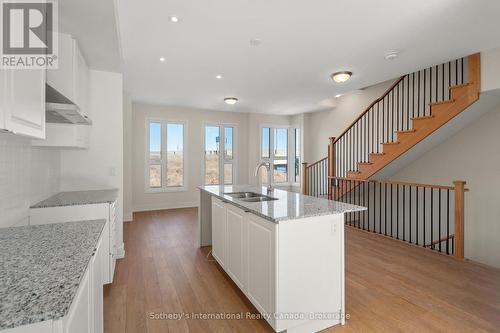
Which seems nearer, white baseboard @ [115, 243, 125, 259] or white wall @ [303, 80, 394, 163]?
white baseboard @ [115, 243, 125, 259]

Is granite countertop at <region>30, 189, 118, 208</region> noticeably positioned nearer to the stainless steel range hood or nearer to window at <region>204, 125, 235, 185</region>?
the stainless steel range hood

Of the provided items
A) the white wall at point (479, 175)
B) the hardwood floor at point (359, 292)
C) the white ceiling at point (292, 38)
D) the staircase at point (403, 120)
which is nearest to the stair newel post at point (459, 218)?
the hardwood floor at point (359, 292)

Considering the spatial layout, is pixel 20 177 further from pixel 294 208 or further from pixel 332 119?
pixel 332 119

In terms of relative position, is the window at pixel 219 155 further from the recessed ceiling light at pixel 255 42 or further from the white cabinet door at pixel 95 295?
the white cabinet door at pixel 95 295

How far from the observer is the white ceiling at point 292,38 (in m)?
2.42

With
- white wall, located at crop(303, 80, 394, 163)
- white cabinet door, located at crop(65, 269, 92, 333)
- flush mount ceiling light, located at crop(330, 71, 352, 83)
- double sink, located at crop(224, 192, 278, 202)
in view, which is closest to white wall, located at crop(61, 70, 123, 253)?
double sink, located at crop(224, 192, 278, 202)

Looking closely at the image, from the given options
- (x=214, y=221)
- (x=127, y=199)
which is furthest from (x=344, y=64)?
(x=127, y=199)

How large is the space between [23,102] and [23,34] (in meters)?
0.34

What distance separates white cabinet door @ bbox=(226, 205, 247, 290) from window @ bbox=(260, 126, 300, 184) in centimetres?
550

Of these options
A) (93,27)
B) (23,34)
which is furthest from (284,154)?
(23,34)

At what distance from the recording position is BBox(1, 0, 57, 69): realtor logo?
1083mm

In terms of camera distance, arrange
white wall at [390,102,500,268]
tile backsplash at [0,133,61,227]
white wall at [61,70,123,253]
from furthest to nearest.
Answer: white wall at [390,102,500,268] → white wall at [61,70,123,253] → tile backsplash at [0,133,61,227]

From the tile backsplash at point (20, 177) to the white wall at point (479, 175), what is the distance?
6251mm

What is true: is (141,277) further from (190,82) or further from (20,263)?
(190,82)
